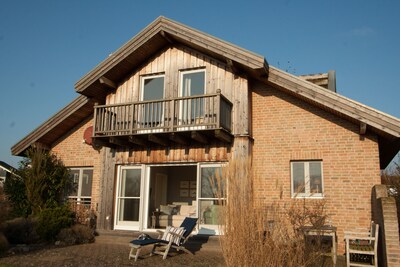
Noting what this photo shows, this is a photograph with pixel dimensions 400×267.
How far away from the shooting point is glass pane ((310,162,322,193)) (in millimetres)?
9910

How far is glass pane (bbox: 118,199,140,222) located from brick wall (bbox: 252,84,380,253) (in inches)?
158

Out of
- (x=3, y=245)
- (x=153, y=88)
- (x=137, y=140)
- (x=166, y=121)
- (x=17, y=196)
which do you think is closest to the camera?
(x=3, y=245)

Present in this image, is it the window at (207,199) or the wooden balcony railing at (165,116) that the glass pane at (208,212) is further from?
the wooden balcony railing at (165,116)

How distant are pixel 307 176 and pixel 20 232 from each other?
802 centimetres

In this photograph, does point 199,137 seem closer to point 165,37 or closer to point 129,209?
point 129,209

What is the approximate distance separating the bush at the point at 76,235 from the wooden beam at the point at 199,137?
422 cm

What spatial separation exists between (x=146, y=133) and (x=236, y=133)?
2542mm

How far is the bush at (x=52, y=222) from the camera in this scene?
34.7 feet

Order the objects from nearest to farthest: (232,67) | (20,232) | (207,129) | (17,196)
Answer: (207,129) < (20,232) < (232,67) < (17,196)

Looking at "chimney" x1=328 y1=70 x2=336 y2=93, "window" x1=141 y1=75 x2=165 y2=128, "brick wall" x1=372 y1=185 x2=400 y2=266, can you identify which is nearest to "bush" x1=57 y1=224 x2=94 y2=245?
"window" x1=141 y1=75 x2=165 y2=128

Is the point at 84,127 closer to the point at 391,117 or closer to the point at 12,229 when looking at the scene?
the point at 12,229

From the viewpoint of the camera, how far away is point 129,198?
11.7 meters

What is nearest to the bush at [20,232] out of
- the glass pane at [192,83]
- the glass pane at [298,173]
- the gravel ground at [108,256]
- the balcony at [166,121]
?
the gravel ground at [108,256]

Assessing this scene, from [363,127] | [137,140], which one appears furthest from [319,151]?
[137,140]
